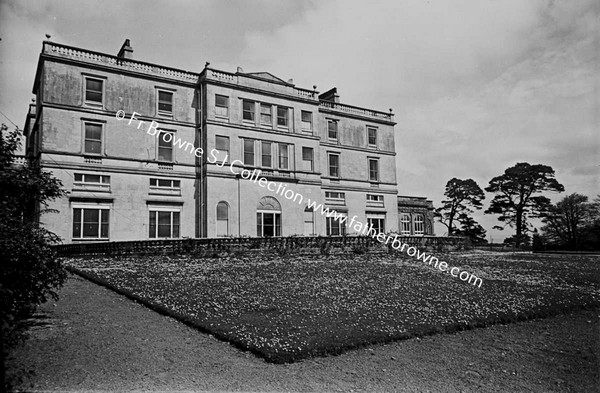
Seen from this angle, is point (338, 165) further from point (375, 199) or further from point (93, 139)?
point (93, 139)

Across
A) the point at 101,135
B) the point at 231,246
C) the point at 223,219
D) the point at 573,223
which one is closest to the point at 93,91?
the point at 101,135

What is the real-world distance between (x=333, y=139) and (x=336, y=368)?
33229 millimetres

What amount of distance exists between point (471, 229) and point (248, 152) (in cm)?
3465

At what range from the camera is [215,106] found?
30.2m

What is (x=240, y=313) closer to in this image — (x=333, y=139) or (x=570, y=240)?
(x=333, y=139)

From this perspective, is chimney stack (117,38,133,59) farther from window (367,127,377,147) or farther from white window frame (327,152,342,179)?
window (367,127,377,147)

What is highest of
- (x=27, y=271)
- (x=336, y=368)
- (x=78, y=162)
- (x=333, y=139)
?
(x=333, y=139)

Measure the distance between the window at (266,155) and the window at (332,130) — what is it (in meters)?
7.72

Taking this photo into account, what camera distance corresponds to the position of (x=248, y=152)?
3148 cm

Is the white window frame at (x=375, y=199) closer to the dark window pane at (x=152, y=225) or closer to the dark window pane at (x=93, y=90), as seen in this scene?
the dark window pane at (x=152, y=225)

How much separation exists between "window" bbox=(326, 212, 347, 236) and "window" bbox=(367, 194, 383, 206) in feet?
11.2

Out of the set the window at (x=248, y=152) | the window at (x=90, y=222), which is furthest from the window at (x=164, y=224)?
the window at (x=248, y=152)

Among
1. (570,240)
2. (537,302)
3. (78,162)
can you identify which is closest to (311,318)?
(537,302)

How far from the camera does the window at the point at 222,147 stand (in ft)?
98.7
